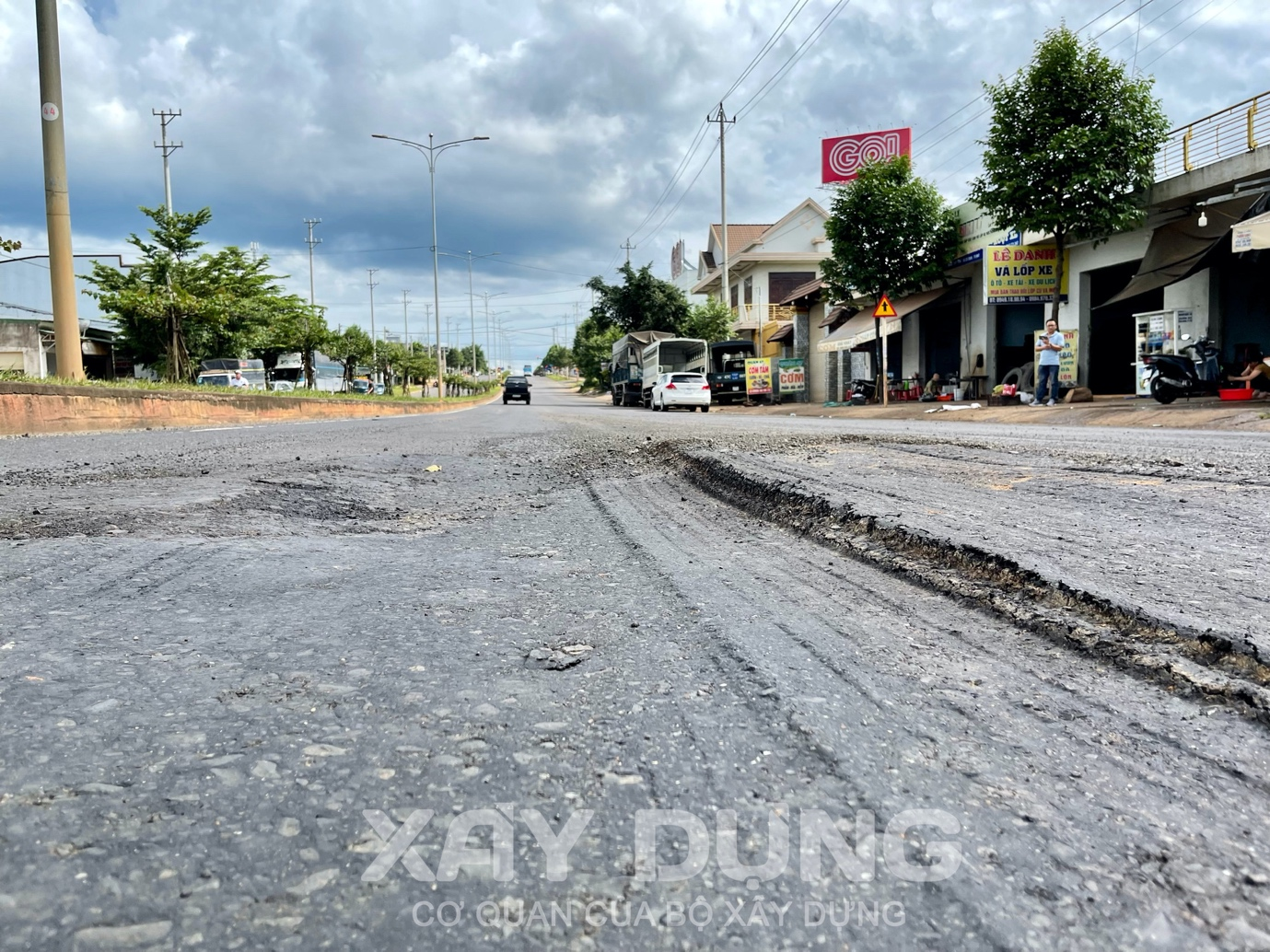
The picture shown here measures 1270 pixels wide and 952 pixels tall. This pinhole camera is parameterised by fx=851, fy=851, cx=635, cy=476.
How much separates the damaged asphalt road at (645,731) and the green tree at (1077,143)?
14455mm

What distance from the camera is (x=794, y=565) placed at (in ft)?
11.5

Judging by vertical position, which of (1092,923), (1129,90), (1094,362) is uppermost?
(1129,90)

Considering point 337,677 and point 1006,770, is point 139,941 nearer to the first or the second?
point 337,677

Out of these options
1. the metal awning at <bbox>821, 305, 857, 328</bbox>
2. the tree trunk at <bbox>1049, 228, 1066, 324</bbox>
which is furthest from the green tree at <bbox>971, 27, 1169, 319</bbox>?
the metal awning at <bbox>821, 305, 857, 328</bbox>

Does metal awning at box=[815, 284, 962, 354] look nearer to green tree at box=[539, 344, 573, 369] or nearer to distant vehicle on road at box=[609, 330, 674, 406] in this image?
distant vehicle on road at box=[609, 330, 674, 406]

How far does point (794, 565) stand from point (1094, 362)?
1976 cm

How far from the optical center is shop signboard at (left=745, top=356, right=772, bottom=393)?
31859 millimetres

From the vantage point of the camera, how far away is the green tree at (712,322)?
42125 millimetres

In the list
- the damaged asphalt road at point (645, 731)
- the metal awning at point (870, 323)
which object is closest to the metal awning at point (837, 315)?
the metal awning at point (870, 323)

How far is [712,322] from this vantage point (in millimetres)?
42531

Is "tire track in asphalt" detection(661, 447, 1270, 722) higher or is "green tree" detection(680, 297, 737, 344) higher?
"green tree" detection(680, 297, 737, 344)

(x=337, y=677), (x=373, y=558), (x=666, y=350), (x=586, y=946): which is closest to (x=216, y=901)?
(x=586, y=946)

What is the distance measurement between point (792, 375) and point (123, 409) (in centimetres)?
2581

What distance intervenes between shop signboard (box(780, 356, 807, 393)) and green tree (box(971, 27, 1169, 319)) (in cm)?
1667
